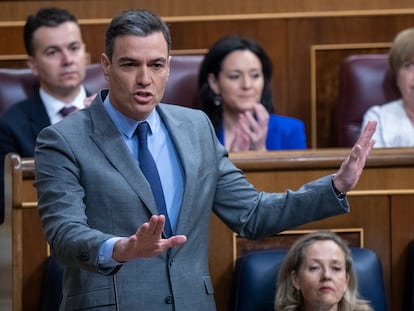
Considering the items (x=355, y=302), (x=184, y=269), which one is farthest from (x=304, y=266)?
(x=184, y=269)

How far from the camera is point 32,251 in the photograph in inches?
59.4

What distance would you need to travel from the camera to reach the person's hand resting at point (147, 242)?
94cm

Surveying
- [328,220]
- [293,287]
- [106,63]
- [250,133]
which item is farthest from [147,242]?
[250,133]

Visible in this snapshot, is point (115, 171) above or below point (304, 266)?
above

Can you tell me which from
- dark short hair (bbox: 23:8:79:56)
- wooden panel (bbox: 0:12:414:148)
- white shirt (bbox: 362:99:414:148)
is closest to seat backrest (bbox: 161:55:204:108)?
wooden panel (bbox: 0:12:414:148)

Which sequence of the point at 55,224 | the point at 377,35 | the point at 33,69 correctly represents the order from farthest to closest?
the point at 377,35 < the point at 33,69 < the point at 55,224

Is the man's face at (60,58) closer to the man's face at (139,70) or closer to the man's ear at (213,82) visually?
the man's ear at (213,82)

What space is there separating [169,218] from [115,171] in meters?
0.08

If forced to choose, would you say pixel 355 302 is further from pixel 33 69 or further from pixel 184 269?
pixel 33 69

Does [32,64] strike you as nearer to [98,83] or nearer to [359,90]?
[98,83]

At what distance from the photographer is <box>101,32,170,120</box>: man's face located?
3.58 ft

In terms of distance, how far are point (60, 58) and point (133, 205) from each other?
925 millimetres

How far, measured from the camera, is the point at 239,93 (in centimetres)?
198

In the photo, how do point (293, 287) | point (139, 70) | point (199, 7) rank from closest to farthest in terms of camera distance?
1. point (139, 70)
2. point (293, 287)
3. point (199, 7)
